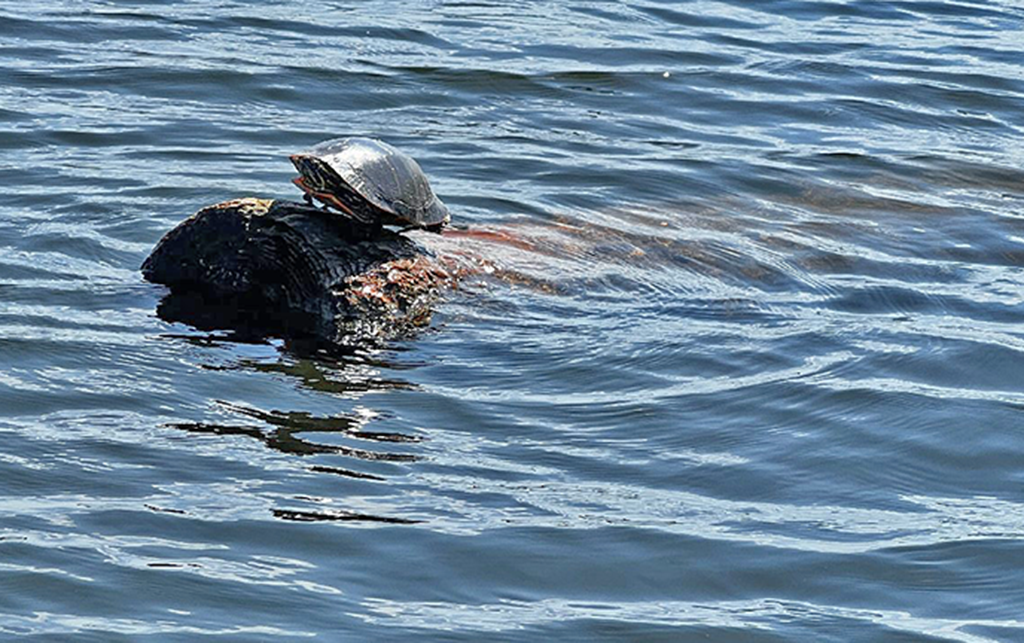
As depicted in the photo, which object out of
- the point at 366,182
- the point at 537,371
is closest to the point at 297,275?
the point at 366,182

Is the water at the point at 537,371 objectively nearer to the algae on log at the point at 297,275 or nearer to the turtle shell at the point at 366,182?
the algae on log at the point at 297,275

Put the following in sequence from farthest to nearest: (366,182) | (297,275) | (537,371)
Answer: (297,275) → (366,182) → (537,371)

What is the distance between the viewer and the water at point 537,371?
16.2 ft

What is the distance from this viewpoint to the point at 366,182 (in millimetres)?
7227

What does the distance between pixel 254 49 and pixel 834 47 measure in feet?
15.6

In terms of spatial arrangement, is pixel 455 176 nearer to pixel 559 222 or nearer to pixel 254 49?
pixel 559 222

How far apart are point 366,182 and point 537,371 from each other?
1.07 meters

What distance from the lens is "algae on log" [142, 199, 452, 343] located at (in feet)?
Answer: 23.8

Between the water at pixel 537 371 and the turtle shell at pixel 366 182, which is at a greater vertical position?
the turtle shell at pixel 366 182

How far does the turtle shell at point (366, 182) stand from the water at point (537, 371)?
0.45 m

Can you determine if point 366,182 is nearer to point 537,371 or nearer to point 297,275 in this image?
point 297,275

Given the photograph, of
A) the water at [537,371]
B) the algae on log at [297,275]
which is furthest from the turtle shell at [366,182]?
the water at [537,371]

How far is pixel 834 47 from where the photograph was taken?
47.6 feet

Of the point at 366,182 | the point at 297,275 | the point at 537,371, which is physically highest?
the point at 366,182
